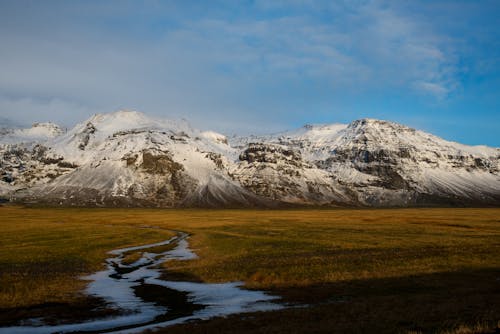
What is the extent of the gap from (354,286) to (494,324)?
14.8 m

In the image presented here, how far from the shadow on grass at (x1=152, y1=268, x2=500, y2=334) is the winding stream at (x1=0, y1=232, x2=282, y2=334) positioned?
87.6 inches

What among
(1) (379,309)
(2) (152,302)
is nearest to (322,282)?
(1) (379,309)

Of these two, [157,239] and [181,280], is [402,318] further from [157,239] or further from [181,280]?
[157,239]

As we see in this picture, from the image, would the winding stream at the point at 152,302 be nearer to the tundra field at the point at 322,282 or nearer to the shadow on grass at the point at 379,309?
the tundra field at the point at 322,282

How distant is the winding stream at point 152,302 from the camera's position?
2412 cm

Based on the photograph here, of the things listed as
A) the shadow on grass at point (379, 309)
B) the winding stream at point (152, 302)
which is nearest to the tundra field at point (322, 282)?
the shadow on grass at point (379, 309)

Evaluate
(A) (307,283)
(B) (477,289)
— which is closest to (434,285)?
(B) (477,289)

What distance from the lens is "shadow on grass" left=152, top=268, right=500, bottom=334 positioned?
21.0m

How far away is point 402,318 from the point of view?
2241cm

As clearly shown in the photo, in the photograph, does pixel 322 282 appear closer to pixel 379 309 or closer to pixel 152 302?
pixel 379 309

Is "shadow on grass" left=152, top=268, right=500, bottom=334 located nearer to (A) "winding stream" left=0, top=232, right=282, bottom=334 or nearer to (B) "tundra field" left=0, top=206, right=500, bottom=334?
(B) "tundra field" left=0, top=206, right=500, bottom=334

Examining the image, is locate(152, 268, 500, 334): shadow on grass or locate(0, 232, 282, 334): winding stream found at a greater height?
locate(152, 268, 500, 334): shadow on grass

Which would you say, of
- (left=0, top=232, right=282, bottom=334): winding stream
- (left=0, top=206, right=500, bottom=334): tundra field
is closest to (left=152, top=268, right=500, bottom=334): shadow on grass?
(left=0, top=206, right=500, bottom=334): tundra field

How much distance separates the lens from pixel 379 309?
82.3 ft
